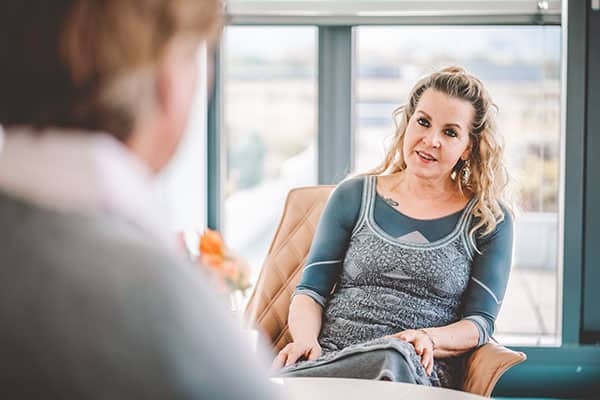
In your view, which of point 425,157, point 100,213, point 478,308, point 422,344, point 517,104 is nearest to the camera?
point 100,213

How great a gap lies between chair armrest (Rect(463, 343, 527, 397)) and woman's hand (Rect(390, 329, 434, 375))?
115mm

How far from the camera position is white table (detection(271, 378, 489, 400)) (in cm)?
162

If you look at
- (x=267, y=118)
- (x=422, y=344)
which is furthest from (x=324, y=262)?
(x=267, y=118)

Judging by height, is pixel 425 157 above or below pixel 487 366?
above

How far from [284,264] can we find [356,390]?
955 millimetres

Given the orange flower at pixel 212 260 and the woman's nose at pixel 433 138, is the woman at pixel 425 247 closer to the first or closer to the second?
the woman's nose at pixel 433 138

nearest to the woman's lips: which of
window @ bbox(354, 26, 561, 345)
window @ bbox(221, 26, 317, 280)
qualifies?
window @ bbox(354, 26, 561, 345)

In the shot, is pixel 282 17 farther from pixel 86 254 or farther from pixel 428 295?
pixel 86 254

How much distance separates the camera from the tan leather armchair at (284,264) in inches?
98.7

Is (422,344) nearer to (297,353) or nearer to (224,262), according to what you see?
(297,353)

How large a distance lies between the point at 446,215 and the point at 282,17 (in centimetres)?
155

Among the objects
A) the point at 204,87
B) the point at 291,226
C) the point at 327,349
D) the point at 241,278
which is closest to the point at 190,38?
the point at 241,278

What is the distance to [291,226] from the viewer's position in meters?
2.64

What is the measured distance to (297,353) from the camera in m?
2.13
